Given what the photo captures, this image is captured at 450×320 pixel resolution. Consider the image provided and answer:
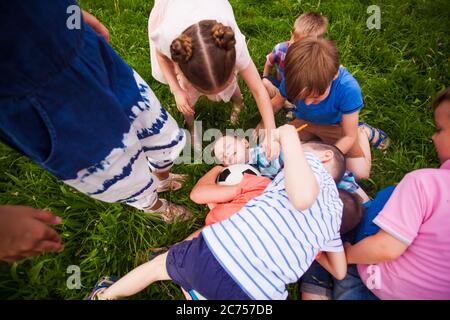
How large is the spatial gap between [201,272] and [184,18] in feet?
3.99

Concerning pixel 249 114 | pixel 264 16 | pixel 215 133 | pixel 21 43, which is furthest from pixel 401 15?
pixel 21 43

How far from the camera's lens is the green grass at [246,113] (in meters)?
1.76

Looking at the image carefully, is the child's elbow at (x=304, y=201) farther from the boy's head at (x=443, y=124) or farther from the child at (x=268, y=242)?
the boy's head at (x=443, y=124)

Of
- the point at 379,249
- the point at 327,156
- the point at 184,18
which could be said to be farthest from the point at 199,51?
the point at 379,249

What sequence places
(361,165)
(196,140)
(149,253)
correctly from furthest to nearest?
(196,140) < (361,165) < (149,253)

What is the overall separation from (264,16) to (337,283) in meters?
2.20

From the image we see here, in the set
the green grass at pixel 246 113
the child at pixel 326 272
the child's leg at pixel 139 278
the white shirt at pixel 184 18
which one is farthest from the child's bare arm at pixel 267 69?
the child's leg at pixel 139 278

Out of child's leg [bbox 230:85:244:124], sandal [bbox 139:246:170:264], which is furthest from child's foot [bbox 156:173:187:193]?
child's leg [bbox 230:85:244:124]

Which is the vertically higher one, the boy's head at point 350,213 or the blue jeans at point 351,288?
the boy's head at point 350,213

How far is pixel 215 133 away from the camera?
2324 mm

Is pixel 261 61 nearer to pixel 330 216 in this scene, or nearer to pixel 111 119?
pixel 330 216

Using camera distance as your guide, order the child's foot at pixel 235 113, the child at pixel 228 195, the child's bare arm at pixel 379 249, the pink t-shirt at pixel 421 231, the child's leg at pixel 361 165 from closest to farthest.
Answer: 1. the pink t-shirt at pixel 421 231
2. the child's bare arm at pixel 379 249
3. the child at pixel 228 195
4. the child's leg at pixel 361 165
5. the child's foot at pixel 235 113

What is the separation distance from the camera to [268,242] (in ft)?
4.25

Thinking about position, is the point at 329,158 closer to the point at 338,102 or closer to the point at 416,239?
the point at 338,102
